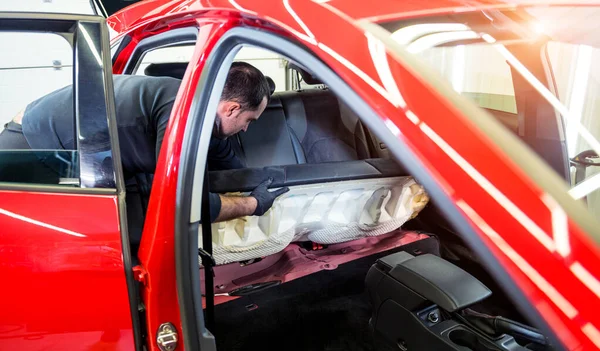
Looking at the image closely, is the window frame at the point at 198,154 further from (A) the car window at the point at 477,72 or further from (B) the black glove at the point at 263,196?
(B) the black glove at the point at 263,196

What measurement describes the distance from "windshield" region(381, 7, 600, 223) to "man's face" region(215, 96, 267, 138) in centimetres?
80

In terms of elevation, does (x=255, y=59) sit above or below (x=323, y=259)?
above

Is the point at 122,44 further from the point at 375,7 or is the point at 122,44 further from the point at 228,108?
the point at 375,7

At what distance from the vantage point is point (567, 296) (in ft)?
1.71

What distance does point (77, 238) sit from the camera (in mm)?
989

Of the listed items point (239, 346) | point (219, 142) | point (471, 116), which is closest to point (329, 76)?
point (471, 116)

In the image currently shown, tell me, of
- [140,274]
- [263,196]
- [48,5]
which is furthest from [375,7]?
[48,5]

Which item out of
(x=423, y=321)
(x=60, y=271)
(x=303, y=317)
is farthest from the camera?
(x=303, y=317)

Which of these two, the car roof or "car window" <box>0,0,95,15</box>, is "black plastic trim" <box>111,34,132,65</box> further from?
"car window" <box>0,0,95,15</box>

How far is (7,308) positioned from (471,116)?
1.01m

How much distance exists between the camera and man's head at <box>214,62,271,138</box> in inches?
64.9

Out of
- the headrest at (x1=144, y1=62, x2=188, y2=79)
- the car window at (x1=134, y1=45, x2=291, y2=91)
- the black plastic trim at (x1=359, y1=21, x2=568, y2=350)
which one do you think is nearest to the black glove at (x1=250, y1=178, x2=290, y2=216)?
the headrest at (x1=144, y1=62, x2=188, y2=79)

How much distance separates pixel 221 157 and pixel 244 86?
1.69 ft

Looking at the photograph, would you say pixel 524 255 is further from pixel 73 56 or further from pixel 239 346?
pixel 239 346
